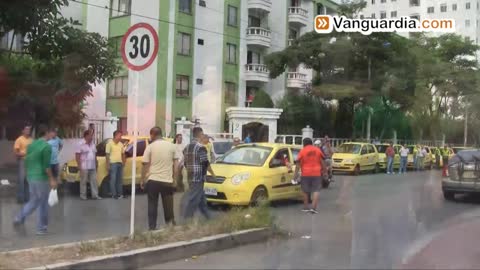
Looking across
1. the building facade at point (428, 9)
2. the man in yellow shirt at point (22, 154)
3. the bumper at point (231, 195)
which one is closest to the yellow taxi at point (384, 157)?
the building facade at point (428, 9)

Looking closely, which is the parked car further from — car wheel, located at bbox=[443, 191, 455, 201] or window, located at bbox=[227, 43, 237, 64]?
window, located at bbox=[227, 43, 237, 64]

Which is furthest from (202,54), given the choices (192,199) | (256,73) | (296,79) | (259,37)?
(192,199)

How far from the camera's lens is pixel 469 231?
1054 cm

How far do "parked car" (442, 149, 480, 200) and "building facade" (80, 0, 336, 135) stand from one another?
14.5 meters

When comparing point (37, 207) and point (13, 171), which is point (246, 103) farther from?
point (37, 207)

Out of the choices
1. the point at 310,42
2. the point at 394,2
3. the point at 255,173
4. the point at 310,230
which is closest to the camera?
the point at 310,230

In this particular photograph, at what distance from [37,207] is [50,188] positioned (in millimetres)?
333

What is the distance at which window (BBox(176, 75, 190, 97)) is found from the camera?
31719mm

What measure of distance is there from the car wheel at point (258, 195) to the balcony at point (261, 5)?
25820 millimetres

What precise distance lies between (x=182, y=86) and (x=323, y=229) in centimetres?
2284

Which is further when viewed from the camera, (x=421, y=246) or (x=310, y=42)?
(x=310, y=42)

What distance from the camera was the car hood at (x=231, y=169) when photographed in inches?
471

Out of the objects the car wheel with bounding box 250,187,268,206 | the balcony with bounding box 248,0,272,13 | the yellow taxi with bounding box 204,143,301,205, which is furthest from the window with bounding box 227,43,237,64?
the car wheel with bounding box 250,187,268,206

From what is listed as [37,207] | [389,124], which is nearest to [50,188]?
[37,207]
